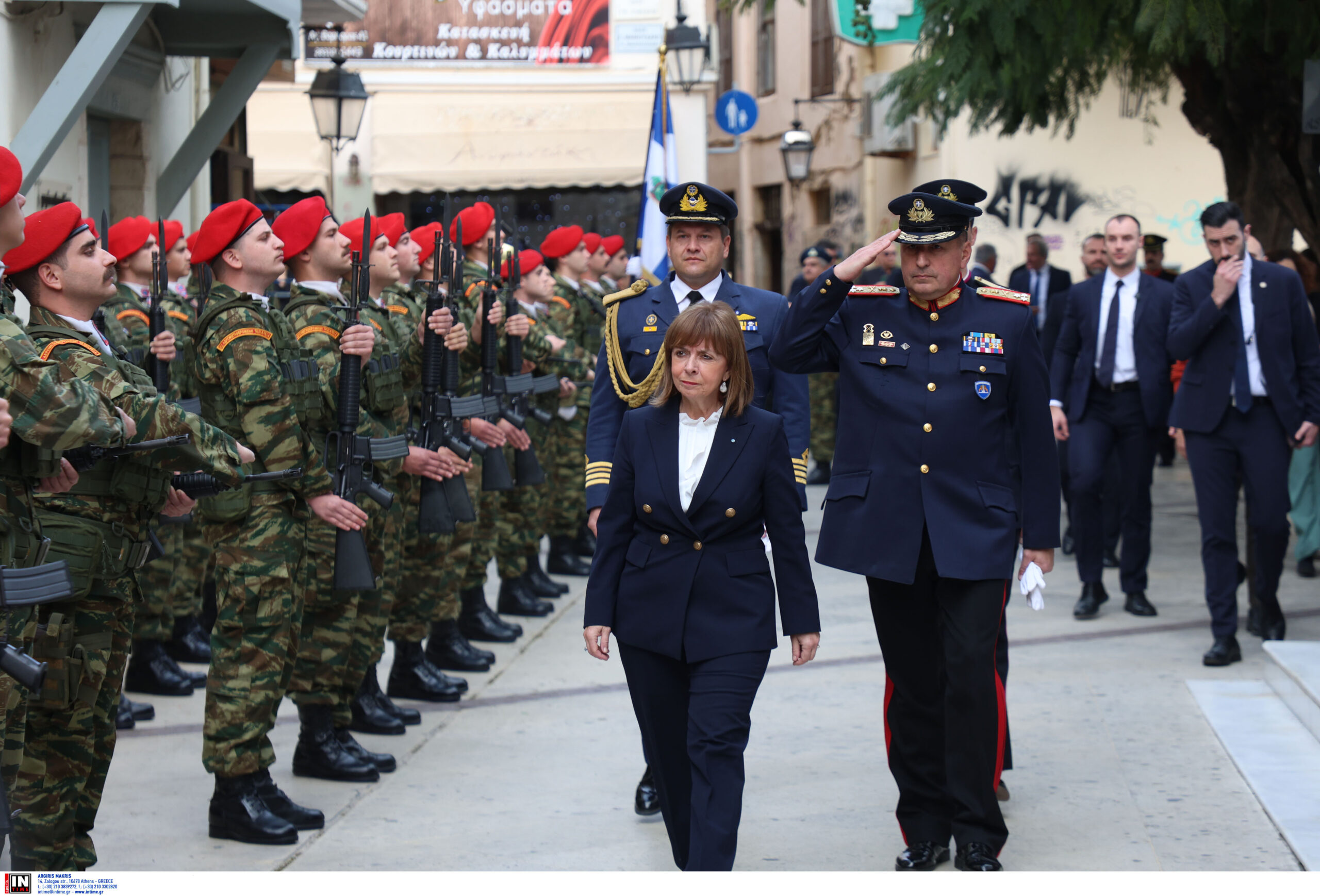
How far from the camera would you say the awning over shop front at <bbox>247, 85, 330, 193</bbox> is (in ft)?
66.3

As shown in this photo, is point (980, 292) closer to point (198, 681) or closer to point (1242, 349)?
point (1242, 349)

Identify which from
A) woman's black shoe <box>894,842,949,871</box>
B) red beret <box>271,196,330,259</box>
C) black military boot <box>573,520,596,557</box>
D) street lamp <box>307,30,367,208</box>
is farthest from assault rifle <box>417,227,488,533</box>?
street lamp <box>307,30,367,208</box>

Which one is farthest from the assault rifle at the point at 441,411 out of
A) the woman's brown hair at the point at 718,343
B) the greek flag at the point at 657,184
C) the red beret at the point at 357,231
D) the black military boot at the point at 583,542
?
the greek flag at the point at 657,184

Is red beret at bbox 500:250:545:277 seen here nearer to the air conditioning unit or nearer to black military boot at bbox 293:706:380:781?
black military boot at bbox 293:706:380:781

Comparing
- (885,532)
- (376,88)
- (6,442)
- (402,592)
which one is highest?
(376,88)

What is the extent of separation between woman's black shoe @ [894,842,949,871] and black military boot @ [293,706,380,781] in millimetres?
2005

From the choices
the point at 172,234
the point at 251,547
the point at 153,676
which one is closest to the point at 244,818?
the point at 251,547

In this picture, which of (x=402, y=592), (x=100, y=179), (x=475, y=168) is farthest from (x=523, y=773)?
(x=475, y=168)

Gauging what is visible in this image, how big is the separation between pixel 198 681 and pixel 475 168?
48.2ft

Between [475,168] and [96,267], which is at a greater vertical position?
[475,168]

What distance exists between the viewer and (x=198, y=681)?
7.29m

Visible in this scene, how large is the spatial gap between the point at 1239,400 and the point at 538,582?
4201mm

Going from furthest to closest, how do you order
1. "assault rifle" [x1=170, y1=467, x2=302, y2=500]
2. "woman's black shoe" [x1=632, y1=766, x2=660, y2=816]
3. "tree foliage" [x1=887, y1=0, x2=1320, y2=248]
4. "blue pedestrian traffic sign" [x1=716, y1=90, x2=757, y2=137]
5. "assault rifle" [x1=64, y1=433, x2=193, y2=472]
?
1. "blue pedestrian traffic sign" [x1=716, y1=90, x2=757, y2=137]
2. "tree foliage" [x1=887, y1=0, x2=1320, y2=248]
3. "woman's black shoe" [x1=632, y1=766, x2=660, y2=816]
4. "assault rifle" [x1=170, y1=467, x2=302, y2=500]
5. "assault rifle" [x1=64, y1=433, x2=193, y2=472]

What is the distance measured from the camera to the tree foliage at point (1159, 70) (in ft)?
30.1
